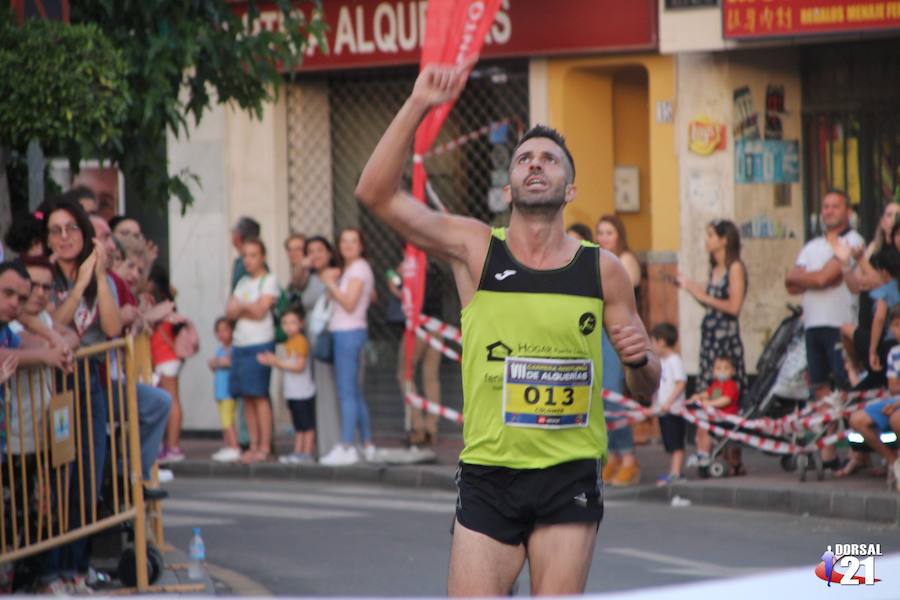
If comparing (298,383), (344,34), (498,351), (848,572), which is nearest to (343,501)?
(298,383)

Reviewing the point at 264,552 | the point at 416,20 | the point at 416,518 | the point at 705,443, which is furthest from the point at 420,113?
the point at 416,20

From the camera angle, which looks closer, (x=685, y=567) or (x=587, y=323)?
(x=587, y=323)

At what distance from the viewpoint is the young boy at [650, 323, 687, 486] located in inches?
531

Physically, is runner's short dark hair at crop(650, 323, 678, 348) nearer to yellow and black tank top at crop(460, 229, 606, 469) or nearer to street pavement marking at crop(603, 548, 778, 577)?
street pavement marking at crop(603, 548, 778, 577)

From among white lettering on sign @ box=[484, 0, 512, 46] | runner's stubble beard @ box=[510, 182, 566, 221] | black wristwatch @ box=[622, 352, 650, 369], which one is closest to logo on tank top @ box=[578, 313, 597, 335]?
black wristwatch @ box=[622, 352, 650, 369]

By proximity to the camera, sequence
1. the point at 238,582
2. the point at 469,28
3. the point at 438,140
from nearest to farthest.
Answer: the point at 238,582, the point at 469,28, the point at 438,140

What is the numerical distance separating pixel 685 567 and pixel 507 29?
8.80 meters

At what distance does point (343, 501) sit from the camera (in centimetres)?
1354

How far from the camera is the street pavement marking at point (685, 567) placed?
9594 millimetres

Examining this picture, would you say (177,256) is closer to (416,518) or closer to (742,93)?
(742,93)

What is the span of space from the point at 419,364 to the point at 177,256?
345cm

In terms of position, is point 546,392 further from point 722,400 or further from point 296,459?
point 296,459

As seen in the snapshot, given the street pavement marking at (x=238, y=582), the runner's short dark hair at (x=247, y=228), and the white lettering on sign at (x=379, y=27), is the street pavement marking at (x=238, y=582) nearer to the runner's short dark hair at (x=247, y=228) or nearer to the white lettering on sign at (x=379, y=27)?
the runner's short dark hair at (x=247, y=228)

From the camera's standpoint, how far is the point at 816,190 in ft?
55.8
